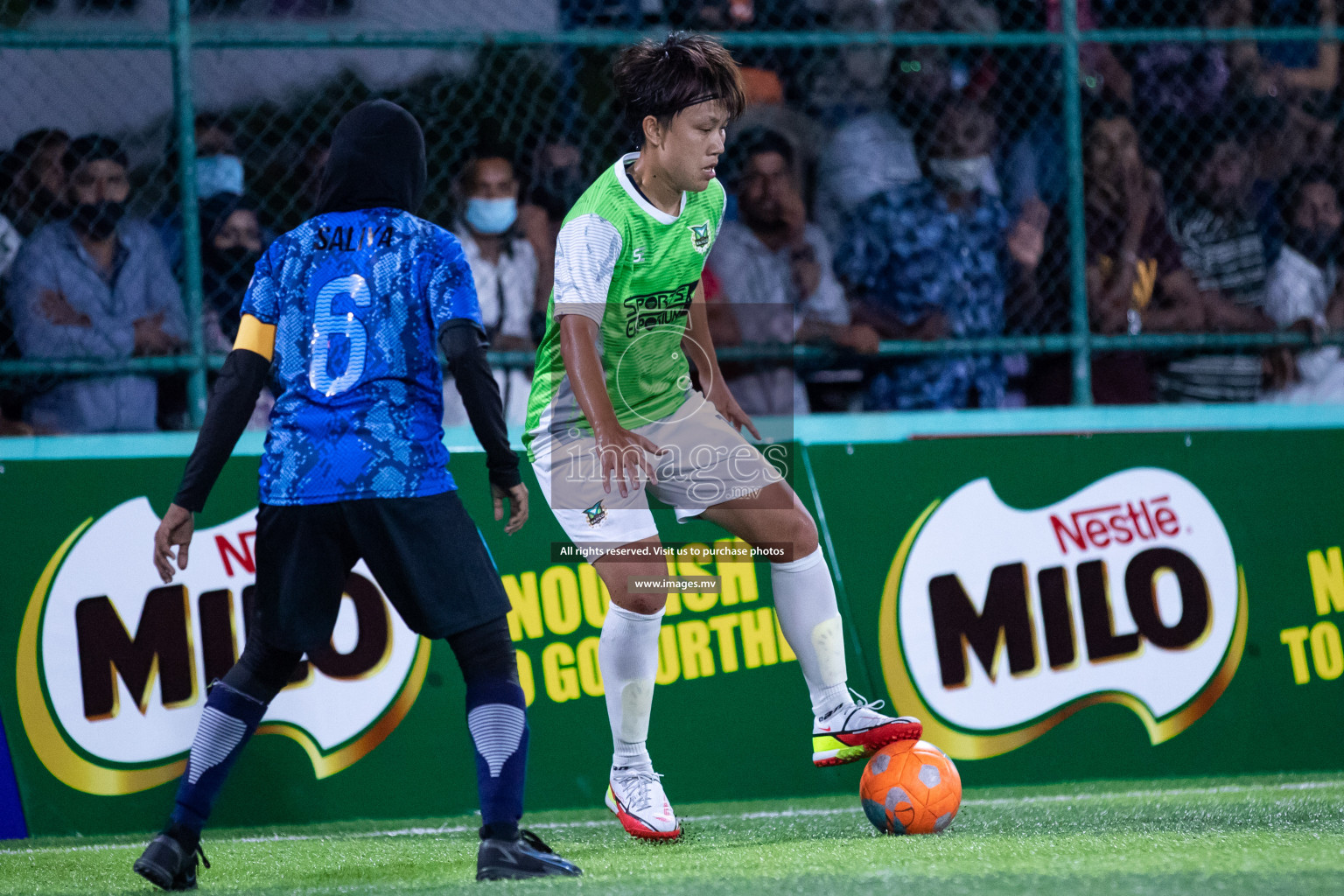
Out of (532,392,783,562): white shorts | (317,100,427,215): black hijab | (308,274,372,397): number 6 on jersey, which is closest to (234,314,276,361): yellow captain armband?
(308,274,372,397): number 6 on jersey

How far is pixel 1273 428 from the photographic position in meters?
5.81

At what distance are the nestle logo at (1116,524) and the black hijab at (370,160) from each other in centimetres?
306

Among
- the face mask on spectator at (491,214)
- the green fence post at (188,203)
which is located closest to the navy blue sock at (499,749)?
the green fence post at (188,203)

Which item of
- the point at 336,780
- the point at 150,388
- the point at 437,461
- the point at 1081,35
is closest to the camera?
the point at 437,461

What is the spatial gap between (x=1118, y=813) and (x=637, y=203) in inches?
95.0

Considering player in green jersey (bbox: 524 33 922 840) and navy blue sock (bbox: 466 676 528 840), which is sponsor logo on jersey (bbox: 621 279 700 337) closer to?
player in green jersey (bbox: 524 33 922 840)

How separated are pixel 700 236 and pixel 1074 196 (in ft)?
8.88

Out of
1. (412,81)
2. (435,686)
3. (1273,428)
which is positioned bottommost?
(435,686)

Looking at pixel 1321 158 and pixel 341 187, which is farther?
pixel 1321 158

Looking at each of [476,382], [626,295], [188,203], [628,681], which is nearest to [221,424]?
[476,382]

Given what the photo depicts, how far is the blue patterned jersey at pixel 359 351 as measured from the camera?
346 cm

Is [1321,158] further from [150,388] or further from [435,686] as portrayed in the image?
[150,388]

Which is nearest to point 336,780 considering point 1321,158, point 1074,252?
point 1074,252

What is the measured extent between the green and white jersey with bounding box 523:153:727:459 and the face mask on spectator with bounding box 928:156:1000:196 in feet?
7.89
